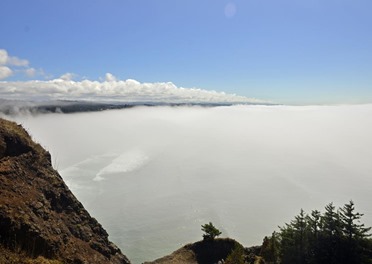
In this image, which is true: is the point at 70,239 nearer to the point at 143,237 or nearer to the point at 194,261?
the point at 194,261

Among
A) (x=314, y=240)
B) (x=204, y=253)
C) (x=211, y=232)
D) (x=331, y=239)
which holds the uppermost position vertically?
(x=331, y=239)

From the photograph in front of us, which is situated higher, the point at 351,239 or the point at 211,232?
the point at 351,239

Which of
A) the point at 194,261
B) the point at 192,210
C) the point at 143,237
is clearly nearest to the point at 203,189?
the point at 192,210

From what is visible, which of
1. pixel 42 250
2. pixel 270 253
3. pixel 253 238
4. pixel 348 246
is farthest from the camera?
pixel 253 238

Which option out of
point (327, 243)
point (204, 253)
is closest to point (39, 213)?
point (204, 253)

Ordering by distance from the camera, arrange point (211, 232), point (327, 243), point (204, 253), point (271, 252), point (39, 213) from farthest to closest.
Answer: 1. point (211, 232)
2. point (204, 253)
3. point (271, 252)
4. point (327, 243)
5. point (39, 213)

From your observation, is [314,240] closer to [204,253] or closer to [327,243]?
[327,243]

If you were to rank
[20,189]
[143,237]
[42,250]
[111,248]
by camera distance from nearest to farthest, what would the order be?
[42,250] → [20,189] → [111,248] → [143,237]
